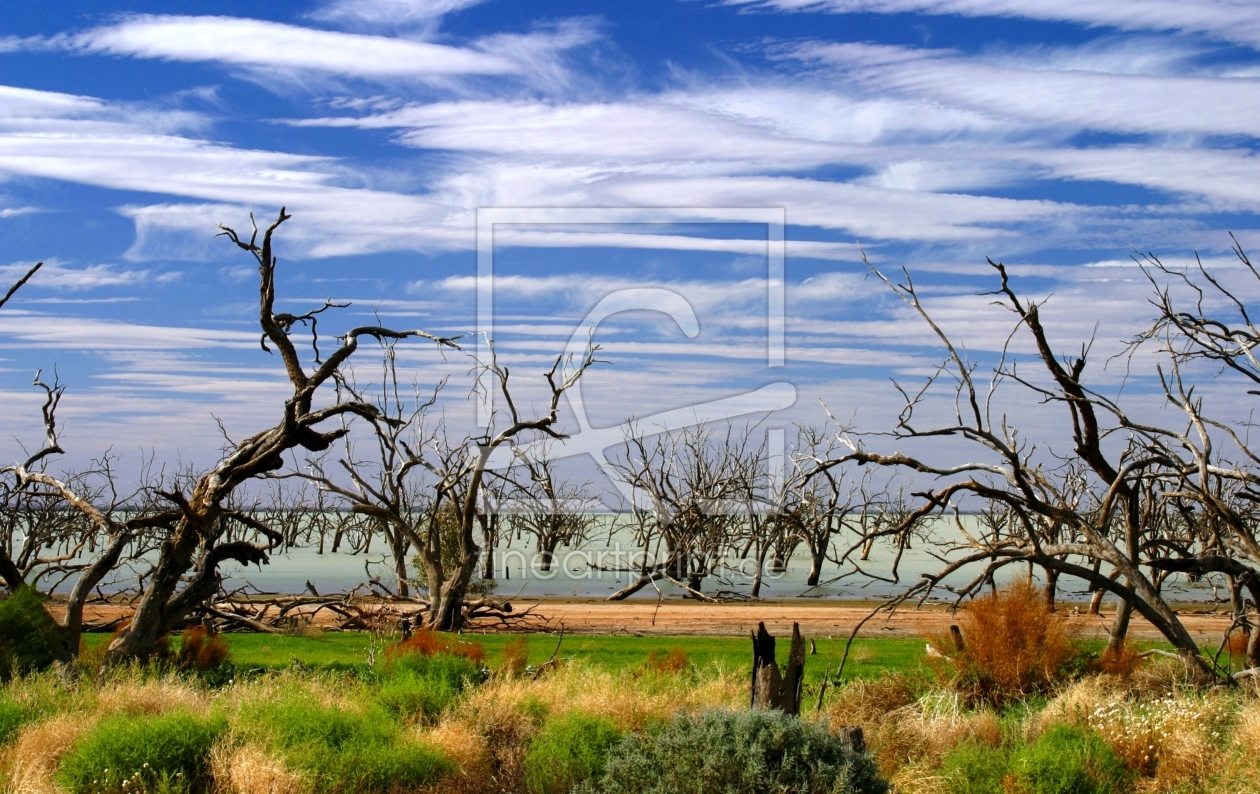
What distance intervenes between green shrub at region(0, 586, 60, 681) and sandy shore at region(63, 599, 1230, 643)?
33.3ft

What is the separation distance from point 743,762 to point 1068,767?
325 centimetres

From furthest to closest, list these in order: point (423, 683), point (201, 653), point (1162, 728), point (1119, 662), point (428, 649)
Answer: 1. point (201, 653)
2. point (428, 649)
3. point (1119, 662)
4. point (423, 683)
5. point (1162, 728)

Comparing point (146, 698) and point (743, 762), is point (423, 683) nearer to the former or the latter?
point (146, 698)

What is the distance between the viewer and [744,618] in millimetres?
28094

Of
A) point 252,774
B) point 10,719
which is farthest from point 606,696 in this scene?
point 10,719

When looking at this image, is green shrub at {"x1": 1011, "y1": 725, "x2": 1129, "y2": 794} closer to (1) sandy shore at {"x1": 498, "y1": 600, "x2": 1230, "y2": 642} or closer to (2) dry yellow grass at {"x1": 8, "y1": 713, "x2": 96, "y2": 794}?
(2) dry yellow grass at {"x1": 8, "y1": 713, "x2": 96, "y2": 794}

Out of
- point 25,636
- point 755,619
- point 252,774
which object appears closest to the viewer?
point 252,774

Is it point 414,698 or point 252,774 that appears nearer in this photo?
point 252,774

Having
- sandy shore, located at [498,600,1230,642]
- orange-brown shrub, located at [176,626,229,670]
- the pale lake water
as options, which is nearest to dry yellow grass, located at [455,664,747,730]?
orange-brown shrub, located at [176,626,229,670]

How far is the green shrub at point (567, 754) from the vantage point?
9.51m

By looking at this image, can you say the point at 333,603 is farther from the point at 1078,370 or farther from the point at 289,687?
the point at 1078,370

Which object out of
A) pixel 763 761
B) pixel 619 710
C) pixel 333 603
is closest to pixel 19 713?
pixel 619 710

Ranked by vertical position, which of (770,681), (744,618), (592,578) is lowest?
(592,578)

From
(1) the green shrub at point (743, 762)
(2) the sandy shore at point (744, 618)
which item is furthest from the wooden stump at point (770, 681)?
(2) the sandy shore at point (744, 618)
